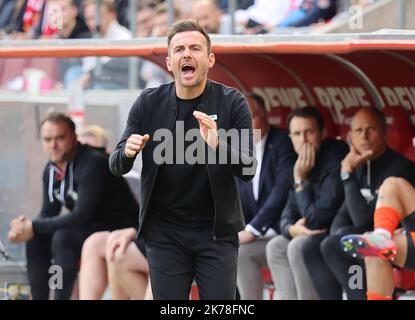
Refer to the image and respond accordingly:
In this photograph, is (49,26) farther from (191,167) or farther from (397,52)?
(191,167)

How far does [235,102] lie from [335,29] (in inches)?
183

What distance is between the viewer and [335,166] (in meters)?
9.27

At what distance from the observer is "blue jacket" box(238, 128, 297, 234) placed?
31.7ft

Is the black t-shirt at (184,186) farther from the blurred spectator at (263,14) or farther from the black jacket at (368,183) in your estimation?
the blurred spectator at (263,14)

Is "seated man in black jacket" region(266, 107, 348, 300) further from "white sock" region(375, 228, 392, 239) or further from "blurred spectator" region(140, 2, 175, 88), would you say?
"blurred spectator" region(140, 2, 175, 88)

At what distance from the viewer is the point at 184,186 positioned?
6.37 meters

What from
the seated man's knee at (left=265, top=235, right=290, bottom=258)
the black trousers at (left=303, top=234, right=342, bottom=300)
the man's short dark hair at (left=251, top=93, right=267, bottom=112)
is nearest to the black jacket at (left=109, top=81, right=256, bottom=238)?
the black trousers at (left=303, top=234, right=342, bottom=300)

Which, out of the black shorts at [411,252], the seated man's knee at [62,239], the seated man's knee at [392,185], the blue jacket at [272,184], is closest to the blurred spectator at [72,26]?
the seated man's knee at [62,239]

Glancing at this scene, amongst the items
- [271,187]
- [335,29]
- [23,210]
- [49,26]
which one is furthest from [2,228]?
[49,26]

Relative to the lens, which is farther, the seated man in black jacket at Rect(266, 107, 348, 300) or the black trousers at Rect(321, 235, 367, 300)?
the seated man in black jacket at Rect(266, 107, 348, 300)

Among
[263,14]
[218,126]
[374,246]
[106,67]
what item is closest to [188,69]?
[218,126]

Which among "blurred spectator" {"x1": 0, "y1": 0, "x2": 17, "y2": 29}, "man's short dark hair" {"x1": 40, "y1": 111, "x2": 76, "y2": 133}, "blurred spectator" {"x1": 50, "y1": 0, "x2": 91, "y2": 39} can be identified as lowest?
"man's short dark hair" {"x1": 40, "y1": 111, "x2": 76, "y2": 133}

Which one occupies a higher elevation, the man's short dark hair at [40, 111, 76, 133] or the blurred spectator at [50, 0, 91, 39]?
the blurred spectator at [50, 0, 91, 39]

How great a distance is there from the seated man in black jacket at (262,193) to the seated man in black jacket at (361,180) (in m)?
0.74
